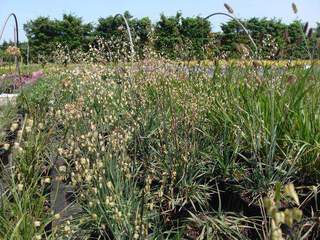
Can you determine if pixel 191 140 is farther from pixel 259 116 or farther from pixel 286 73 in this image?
pixel 286 73

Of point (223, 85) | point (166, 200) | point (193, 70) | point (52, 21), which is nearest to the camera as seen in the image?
point (166, 200)

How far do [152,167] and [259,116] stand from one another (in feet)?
2.74

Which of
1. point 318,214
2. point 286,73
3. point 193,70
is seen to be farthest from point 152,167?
point 193,70

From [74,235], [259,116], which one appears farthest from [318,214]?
[74,235]

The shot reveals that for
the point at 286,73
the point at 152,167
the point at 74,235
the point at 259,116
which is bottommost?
the point at 74,235

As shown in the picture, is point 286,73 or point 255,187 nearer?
point 255,187

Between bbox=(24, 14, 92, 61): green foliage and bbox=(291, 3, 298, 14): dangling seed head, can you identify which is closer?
bbox=(291, 3, 298, 14): dangling seed head

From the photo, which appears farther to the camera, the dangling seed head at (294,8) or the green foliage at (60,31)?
the green foliage at (60,31)

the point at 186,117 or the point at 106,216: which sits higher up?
the point at 186,117

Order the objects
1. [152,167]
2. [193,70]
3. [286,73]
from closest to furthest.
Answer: [152,167], [286,73], [193,70]

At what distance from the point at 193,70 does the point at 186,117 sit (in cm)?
176

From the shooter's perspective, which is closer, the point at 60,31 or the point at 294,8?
the point at 294,8

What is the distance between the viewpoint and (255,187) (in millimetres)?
3271

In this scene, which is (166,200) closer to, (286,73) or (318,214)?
(318,214)
